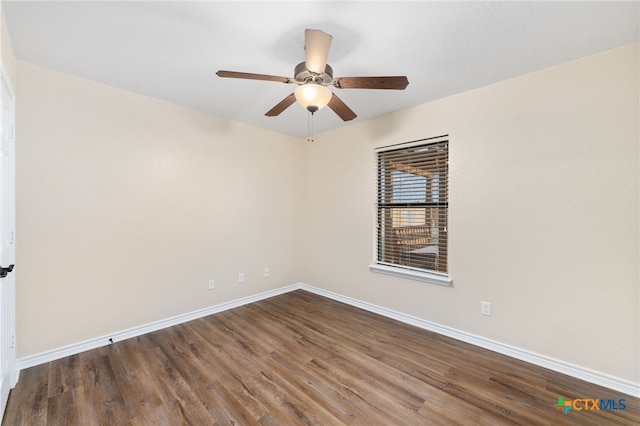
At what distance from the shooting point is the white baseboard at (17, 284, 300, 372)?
2.24 meters

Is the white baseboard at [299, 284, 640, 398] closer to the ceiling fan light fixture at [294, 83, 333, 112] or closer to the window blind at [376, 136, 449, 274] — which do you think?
the window blind at [376, 136, 449, 274]

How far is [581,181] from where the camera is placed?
6.89 feet

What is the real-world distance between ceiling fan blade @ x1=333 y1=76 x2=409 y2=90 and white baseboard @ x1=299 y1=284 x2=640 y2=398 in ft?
7.89

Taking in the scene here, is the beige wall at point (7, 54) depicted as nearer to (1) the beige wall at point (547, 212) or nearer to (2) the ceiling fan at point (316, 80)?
(2) the ceiling fan at point (316, 80)

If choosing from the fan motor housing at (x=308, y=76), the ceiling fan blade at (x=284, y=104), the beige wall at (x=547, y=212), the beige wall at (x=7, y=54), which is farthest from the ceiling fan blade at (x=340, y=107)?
the beige wall at (x=7, y=54)

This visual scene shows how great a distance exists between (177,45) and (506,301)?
3.41 metres

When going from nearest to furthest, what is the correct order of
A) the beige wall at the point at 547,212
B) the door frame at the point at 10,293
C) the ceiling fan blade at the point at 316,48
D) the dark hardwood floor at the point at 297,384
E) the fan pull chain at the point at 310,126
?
the ceiling fan blade at the point at 316,48
the dark hardwood floor at the point at 297,384
the door frame at the point at 10,293
the beige wall at the point at 547,212
the fan pull chain at the point at 310,126

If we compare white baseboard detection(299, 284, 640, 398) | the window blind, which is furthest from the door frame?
the window blind

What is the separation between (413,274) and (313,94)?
2.22m

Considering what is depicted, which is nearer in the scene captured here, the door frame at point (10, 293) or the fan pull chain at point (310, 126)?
the door frame at point (10, 293)

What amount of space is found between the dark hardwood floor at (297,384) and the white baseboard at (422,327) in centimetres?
8

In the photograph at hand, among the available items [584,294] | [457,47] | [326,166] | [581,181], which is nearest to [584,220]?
[581,181]

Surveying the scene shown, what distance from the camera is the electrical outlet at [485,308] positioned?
254cm

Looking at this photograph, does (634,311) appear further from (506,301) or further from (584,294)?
(506,301)
